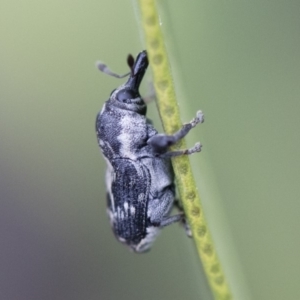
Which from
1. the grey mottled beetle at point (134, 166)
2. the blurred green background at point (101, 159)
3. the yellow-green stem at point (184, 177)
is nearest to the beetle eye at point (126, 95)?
the grey mottled beetle at point (134, 166)

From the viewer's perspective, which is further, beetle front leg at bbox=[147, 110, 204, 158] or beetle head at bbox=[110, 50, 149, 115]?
beetle head at bbox=[110, 50, 149, 115]

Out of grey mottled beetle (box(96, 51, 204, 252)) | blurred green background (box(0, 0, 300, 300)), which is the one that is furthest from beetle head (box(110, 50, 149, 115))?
blurred green background (box(0, 0, 300, 300))

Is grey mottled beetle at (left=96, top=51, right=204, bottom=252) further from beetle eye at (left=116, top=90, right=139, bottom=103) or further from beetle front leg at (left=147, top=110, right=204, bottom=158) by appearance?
beetle front leg at (left=147, top=110, right=204, bottom=158)

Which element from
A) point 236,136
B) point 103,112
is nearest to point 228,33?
point 236,136

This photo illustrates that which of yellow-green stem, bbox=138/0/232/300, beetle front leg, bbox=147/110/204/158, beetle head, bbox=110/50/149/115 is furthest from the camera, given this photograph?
beetle head, bbox=110/50/149/115

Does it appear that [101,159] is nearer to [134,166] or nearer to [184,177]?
[134,166]

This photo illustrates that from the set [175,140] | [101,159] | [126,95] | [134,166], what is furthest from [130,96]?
[101,159]

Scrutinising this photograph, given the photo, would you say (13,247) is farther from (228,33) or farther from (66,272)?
(228,33)
